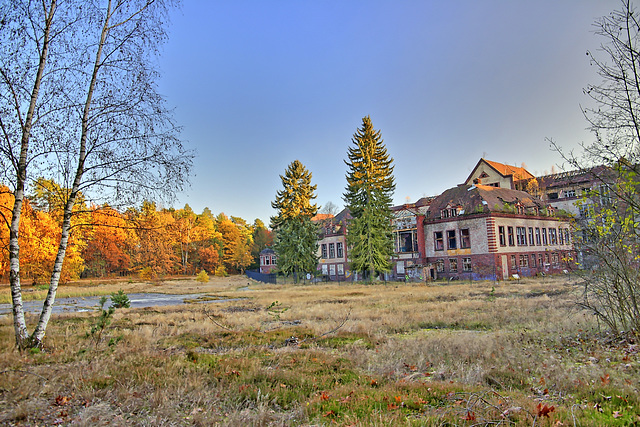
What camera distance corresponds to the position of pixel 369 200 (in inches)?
1683

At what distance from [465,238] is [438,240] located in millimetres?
3377

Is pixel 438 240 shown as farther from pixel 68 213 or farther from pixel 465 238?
pixel 68 213

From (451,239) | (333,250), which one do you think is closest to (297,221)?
(333,250)

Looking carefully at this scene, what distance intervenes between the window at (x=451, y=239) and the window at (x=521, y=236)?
694 centimetres

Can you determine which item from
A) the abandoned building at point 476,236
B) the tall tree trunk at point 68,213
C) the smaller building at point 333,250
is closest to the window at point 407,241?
the abandoned building at point 476,236

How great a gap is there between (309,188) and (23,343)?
43452mm

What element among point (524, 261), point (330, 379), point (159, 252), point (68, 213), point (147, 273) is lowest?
point (330, 379)

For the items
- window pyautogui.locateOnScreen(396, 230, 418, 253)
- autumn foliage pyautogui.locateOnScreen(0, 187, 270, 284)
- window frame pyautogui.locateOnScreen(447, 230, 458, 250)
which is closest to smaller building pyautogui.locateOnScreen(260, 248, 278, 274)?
autumn foliage pyautogui.locateOnScreen(0, 187, 270, 284)

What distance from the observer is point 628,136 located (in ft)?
27.0

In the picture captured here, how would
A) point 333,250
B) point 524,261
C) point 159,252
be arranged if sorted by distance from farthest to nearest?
point 159,252
point 333,250
point 524,261

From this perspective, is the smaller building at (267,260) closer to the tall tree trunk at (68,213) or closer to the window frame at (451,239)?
the window frame at (451,239)

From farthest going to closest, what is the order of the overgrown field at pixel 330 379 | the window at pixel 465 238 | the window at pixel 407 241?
the window at pixel 407 241 < the window at pixel 465 238 < the overgrown field at pixel 330 379

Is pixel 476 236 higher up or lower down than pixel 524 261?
higher up

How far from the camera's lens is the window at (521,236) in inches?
1692
